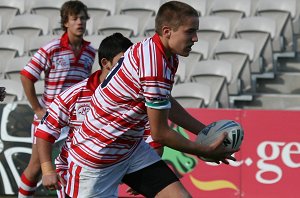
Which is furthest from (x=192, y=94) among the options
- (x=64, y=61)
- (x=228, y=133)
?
(x=228, y=133)

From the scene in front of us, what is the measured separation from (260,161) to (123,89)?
177 inches

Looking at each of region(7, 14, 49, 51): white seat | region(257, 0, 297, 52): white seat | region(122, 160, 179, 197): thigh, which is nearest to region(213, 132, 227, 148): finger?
region(122, 160, 179, 197): thigh

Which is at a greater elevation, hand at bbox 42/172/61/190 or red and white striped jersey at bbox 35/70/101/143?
red and white striped jersey at bbox 35/70/101/143

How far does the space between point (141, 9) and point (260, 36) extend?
208 cm

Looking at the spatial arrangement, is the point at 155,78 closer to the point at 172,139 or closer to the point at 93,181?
the point at 172,139

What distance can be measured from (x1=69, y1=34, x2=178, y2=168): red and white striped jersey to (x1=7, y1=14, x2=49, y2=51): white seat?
7.65 metres

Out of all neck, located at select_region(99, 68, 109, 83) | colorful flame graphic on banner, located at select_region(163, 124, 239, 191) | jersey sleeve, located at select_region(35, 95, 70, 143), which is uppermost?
neck, located at select_region(99, 68, 109, 83)

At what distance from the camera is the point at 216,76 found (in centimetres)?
1080

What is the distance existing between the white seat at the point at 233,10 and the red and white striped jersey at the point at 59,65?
15.8 ft

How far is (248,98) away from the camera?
34.9ft

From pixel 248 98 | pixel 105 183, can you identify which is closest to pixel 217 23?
pixel 248 98

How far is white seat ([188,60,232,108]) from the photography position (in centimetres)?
1044

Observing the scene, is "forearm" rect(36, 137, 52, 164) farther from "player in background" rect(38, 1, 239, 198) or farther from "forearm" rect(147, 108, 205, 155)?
"forearm" rect(147, 108, 205, 155)

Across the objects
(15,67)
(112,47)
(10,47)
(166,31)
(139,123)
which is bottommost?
(15,67)
